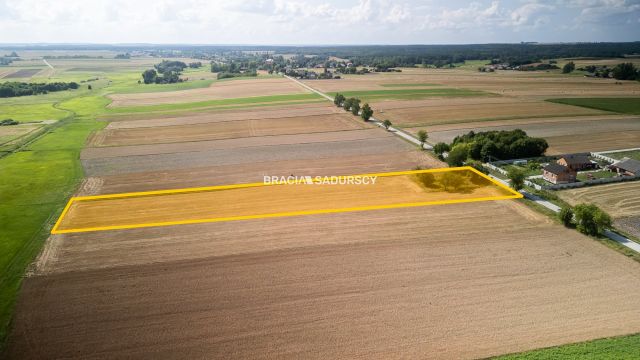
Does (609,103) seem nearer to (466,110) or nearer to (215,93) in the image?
(466,110)

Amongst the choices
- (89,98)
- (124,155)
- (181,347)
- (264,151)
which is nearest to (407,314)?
(181,347)

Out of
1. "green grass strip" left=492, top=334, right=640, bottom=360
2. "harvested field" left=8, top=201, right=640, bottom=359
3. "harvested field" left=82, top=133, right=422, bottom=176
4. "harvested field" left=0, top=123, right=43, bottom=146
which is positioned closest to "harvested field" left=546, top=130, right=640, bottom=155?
"harvested field" left=82, top=133, right=422, bottom=176

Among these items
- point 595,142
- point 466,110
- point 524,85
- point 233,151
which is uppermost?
point 524,85

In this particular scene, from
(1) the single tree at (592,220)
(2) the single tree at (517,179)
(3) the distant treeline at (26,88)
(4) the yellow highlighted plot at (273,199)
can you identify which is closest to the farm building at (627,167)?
(4) the yellow highlighted plot at (273,199)

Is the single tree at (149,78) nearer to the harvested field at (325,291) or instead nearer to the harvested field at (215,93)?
the harvested field at (215,93)

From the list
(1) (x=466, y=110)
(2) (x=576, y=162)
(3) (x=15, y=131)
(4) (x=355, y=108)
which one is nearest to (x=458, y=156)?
(2) (x=576, y=162)
